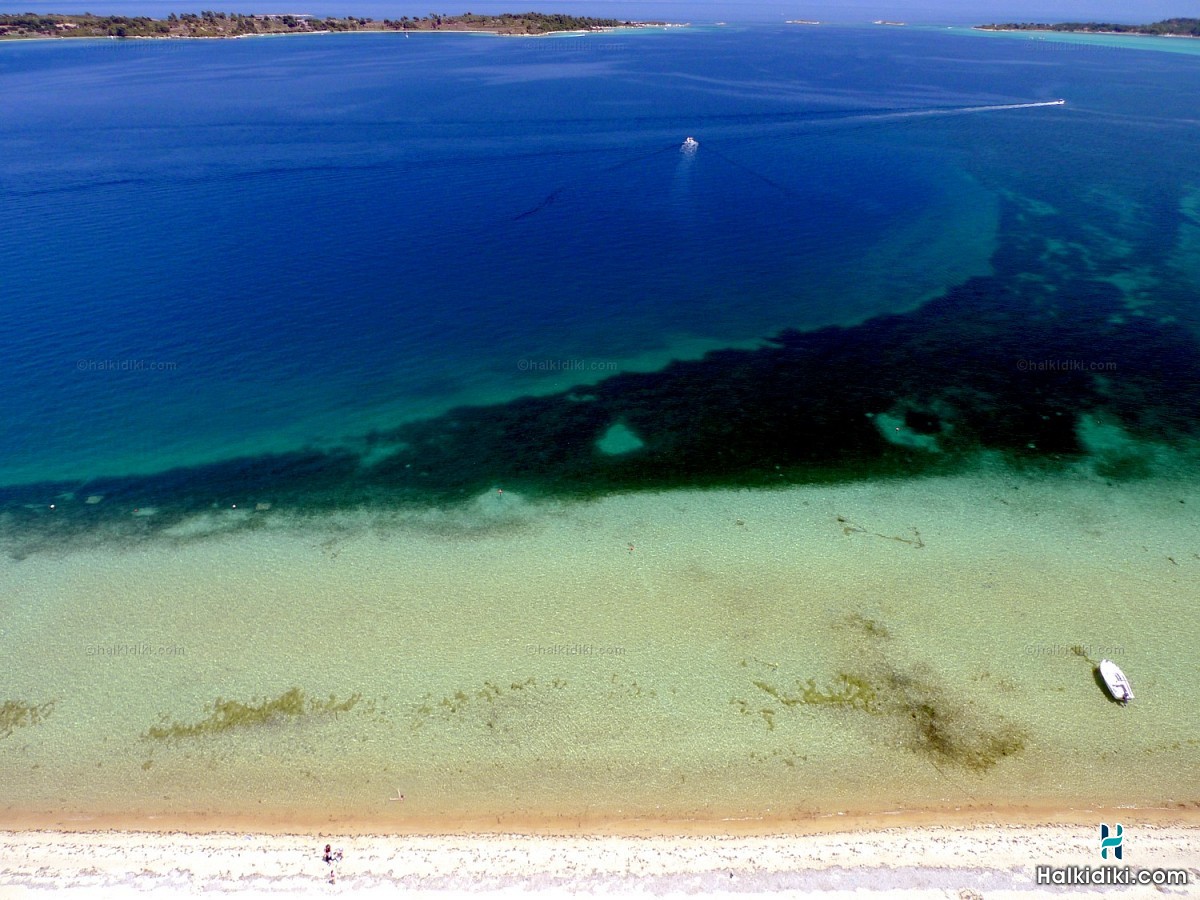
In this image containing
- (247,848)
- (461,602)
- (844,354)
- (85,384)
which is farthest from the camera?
(844,354)

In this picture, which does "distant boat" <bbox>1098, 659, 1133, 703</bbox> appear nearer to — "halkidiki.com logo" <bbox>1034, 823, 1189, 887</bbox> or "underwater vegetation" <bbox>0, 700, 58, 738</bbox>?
"halkidiki.com logo" <bbox>1034, 823, 1189, 887</bbox>

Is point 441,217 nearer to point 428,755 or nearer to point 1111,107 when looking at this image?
point 428,755

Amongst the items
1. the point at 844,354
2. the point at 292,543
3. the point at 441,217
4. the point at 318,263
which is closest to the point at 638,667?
the point at 292,543

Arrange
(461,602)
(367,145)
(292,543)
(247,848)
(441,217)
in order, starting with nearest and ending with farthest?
1. (247,848)
2. (461,602)
3. (292,543)
4. (441,217)
5. (367,145)

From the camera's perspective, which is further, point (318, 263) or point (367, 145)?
point (367, 145)

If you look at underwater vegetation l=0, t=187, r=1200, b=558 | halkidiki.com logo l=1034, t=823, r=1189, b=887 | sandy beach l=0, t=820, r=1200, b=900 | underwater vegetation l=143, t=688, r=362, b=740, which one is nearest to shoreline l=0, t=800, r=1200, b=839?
sandy beach l=0, t=820, r=1200, b=900

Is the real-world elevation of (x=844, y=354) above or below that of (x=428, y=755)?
above

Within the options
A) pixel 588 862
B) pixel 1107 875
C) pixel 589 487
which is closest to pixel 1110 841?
pixel 1107 875
